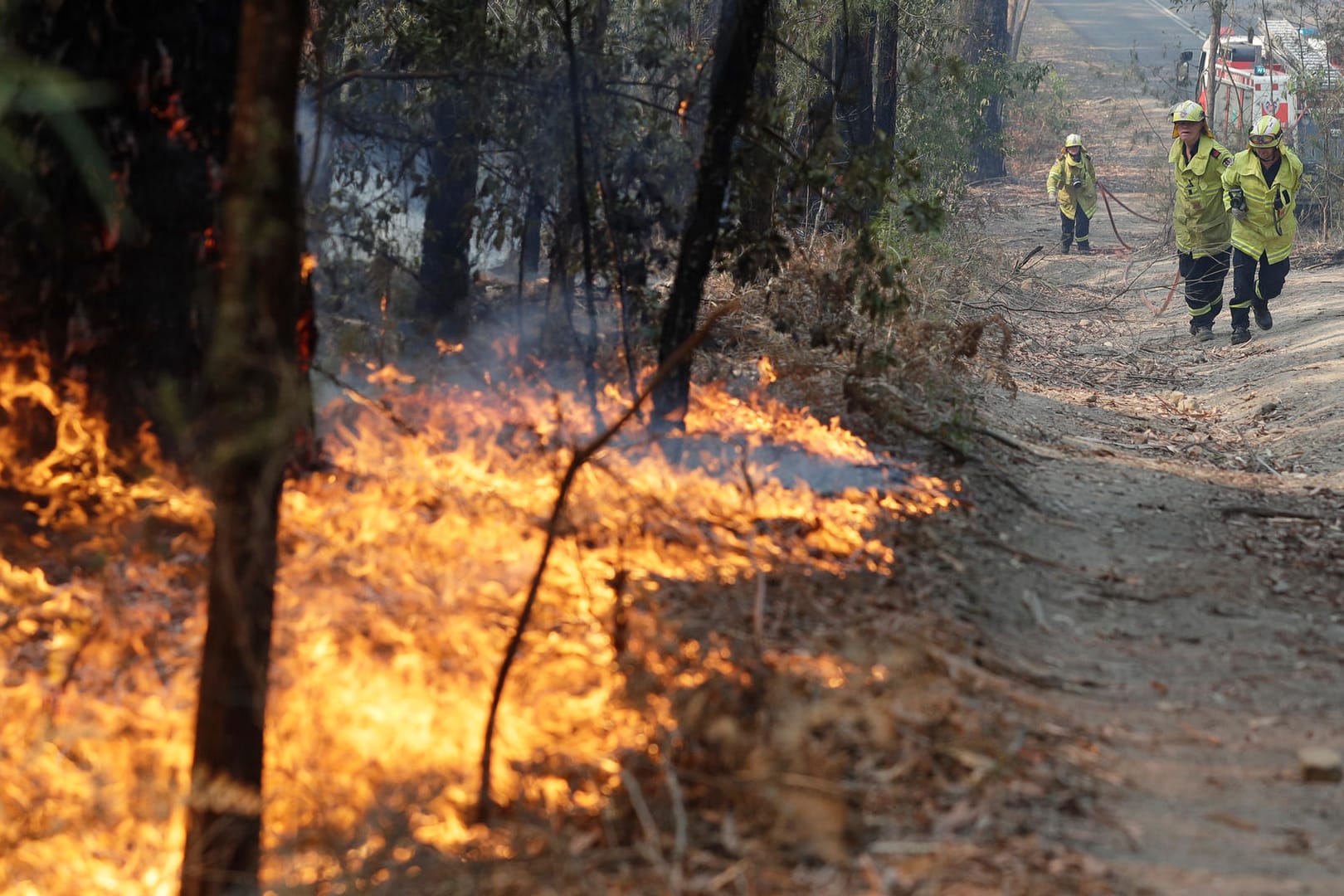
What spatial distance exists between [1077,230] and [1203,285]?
6.49 meters

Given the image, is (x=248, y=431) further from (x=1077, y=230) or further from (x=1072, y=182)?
(x=1077, y=230)

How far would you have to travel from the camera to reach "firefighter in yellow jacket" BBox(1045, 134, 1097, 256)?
1892cm

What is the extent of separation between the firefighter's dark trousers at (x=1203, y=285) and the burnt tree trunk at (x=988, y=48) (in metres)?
6.09

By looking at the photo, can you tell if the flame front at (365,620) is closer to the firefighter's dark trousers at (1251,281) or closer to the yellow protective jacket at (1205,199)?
the firefighter's dark trousers at (1251,281)

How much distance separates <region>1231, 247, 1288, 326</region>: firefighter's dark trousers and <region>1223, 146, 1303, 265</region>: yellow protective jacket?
0.09 metres

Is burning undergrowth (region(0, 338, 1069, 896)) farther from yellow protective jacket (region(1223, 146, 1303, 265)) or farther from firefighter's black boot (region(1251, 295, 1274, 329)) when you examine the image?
firefighter's black boot (region(1251, 295, 1274, 329))

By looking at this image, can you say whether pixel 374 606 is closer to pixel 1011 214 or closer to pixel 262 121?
pixel 262 121

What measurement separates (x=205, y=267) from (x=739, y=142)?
3.18 metres

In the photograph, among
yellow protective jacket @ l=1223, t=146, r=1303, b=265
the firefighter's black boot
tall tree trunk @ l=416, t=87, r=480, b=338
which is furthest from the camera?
the firefighter's black boot

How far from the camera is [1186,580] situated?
19.0 ft

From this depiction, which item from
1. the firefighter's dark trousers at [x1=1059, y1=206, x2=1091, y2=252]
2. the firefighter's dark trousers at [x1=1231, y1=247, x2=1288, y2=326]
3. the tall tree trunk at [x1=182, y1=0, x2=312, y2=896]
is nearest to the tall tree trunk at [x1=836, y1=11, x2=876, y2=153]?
the firefighter's dark trousers at [x1=1231, y1=247, x2=1288, y2=326]

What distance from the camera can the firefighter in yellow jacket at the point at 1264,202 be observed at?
11.9 metres

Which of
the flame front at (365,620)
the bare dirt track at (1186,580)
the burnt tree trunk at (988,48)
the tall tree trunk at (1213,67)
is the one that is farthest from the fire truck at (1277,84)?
the flame front at (365,620)

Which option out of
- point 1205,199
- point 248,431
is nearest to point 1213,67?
point 1205,199
